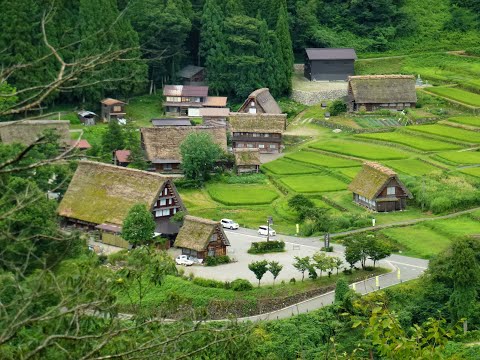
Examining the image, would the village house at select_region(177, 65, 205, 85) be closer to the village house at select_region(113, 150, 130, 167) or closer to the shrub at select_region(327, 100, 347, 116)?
the shrub at select_region(327, 100, 347, 116)

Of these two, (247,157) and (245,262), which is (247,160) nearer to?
(247,157)

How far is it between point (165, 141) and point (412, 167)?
40.5 ft

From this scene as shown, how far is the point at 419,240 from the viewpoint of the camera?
38.5m

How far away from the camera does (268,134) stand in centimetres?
5281

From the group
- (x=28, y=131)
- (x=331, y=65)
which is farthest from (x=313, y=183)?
(x=331, y=65)

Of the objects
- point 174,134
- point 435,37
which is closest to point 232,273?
point 174,134

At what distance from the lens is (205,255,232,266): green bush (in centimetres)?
3647

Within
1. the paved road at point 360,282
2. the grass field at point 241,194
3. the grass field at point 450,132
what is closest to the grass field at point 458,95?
the grass field at point 450,132

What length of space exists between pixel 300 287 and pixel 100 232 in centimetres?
934

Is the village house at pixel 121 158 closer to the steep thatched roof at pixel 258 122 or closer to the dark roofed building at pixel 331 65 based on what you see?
the steep thatched roof at pixel 258 122

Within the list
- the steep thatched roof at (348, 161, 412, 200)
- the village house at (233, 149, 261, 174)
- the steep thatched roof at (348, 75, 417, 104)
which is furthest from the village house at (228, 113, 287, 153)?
the steep thatched roof at (348, 161, 412, 200)

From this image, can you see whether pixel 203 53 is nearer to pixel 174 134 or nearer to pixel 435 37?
pixel 174 134

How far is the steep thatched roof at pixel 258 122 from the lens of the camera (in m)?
52.6

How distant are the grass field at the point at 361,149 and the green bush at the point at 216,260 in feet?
49.4
